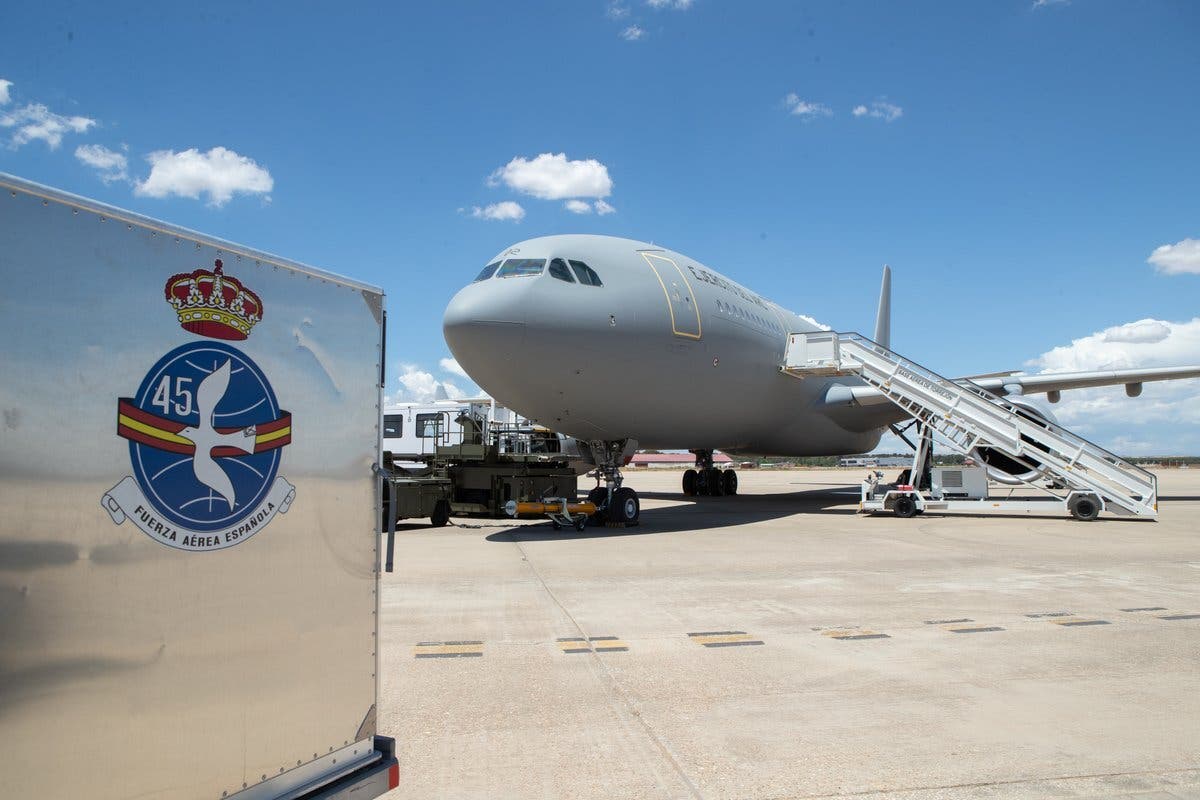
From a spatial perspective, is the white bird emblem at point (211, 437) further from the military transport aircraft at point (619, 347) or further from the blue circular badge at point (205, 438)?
the military transport aircraft at point (619, 347)

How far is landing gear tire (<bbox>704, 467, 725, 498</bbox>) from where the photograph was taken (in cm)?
2741

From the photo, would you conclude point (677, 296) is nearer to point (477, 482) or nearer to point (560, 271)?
point (560, 271)

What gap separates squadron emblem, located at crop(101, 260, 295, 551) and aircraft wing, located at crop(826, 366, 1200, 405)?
20821mm

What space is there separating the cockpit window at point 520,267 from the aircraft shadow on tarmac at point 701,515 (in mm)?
4549

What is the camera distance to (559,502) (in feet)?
51.6

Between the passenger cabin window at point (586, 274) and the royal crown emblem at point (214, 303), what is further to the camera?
the passenger cabin window at point (586, 274)

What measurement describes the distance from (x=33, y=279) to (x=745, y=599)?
714 centimetres

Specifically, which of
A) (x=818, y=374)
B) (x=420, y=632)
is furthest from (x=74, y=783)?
(x=818, y=374)

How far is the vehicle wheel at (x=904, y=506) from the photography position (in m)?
18.9

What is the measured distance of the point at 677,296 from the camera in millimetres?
15016

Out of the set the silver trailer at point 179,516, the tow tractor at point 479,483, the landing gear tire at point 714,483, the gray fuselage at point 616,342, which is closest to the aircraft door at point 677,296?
the gray fuselage at point 616,342

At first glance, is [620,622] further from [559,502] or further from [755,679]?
[559,502]

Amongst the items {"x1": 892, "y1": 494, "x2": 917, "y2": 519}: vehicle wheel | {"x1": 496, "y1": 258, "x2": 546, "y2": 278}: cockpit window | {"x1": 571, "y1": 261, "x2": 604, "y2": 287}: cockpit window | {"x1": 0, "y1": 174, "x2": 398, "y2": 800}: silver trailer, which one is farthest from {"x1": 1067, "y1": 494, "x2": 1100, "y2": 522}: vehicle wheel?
{"x1": 0, "y1": 174, "x2": 398, "y2": 800}: silver trailer

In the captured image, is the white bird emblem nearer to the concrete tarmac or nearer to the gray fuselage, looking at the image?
the concrete tarmac
